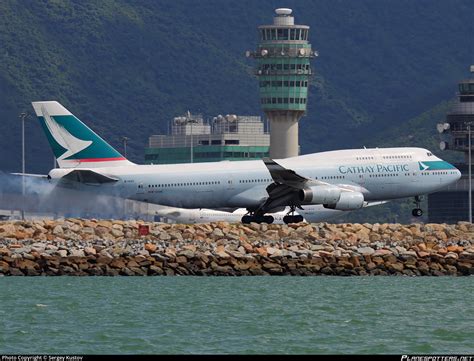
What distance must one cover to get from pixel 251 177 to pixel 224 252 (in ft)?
53.7

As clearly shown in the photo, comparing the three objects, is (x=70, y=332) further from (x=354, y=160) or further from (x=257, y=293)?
(x=354, y=160)

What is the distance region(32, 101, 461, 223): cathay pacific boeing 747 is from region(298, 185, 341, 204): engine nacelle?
0.03 metres

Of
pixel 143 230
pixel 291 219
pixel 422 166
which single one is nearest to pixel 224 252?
pixel 143 230

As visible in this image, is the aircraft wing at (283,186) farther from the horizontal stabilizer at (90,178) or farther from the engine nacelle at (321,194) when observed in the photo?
the horizontal stabilizer at (90,178)

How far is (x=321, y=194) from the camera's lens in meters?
96.9

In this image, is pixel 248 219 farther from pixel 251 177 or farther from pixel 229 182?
pixel 229 182

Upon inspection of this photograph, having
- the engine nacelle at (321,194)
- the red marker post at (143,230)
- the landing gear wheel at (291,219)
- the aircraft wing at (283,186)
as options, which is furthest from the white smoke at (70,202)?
the engine nacelle at (321,194)

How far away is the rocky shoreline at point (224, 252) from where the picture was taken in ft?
272

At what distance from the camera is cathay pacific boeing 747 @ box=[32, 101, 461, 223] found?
9812 centimetres

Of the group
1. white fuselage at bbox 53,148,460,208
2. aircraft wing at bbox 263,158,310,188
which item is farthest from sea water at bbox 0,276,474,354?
white fuselage at bbox 53,148,460,208

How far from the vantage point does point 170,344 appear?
5328cm

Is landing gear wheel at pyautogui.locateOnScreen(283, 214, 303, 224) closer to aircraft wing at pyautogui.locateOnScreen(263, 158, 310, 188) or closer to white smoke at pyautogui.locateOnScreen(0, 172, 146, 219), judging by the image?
aircraft wing at pyautogui.locateOnScreen(263, 158, 310, 188)

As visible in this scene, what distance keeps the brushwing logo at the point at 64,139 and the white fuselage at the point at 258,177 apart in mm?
3312

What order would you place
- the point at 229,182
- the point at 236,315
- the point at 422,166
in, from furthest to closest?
the point at 422,166 < the point at 229,182 < the point at 236,315
